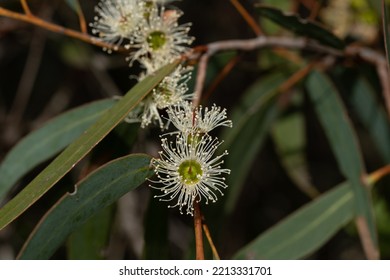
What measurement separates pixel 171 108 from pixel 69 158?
265 millimetres

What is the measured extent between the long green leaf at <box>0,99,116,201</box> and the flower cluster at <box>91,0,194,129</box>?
214mm

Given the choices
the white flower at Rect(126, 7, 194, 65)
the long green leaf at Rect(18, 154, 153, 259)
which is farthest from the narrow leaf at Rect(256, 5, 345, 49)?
the long green leaf at Rect(18, 154, 153, 259)

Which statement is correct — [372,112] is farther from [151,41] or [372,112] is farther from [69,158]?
[69,158]

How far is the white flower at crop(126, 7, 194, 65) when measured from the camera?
5.45 feet

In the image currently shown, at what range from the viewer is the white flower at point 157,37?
5.45ft

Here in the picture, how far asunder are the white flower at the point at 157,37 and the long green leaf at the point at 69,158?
192 mm

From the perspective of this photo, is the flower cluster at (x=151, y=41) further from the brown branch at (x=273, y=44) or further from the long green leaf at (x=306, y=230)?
the long green leaf at (x=306, y=230)

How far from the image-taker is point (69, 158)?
1348 mm

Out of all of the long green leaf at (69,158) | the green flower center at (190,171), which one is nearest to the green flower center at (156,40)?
the long green leaf at (69,158)

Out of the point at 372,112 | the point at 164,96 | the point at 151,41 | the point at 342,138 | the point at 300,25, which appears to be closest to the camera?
the point at 164,96

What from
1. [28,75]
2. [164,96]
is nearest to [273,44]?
[164,96]

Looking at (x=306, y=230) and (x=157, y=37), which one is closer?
(x=157, y=37)

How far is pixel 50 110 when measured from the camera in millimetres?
3057

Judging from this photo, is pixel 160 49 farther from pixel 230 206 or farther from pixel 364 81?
pixel 364 81
